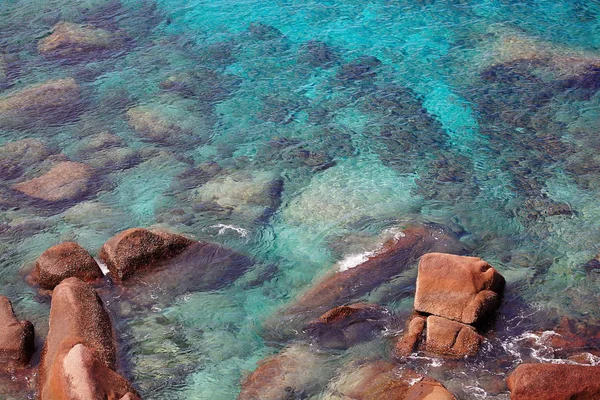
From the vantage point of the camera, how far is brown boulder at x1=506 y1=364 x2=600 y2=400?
28.7ft

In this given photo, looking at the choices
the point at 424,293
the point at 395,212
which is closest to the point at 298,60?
the point at 395,212

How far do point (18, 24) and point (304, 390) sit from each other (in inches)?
623

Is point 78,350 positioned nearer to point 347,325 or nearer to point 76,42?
point 347,325

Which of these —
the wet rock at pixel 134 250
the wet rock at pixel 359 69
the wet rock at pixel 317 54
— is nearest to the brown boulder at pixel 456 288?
the wet rock at pixel 134 250

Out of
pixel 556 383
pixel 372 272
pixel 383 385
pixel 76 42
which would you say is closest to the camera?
pixel 556 383

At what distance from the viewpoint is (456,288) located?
10.2 m

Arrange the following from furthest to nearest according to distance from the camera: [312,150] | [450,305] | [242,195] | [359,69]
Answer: [359,69] → [312,150] → [242,195] → [450,305]

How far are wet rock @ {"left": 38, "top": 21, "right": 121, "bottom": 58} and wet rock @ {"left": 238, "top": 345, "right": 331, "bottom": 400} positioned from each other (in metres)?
12.1

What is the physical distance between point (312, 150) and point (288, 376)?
647 cm

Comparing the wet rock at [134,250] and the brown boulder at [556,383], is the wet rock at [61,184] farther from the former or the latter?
the brown boulder at [556,383]

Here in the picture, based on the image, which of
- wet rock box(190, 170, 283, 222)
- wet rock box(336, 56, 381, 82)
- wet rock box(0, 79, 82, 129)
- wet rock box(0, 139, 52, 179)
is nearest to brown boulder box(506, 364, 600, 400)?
wet rock box(190, 170, 283, 222)

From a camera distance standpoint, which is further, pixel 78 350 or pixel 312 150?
pixel 312 150

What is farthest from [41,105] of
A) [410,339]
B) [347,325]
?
[410,339]

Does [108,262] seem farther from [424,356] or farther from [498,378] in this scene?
[498,378]
